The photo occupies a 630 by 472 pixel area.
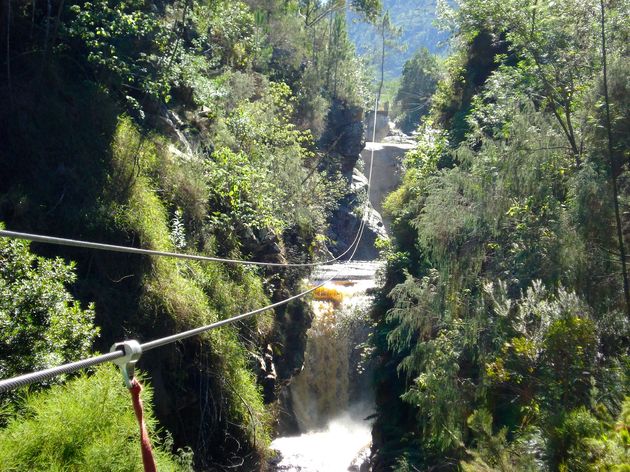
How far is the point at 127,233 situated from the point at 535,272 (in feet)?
21.5

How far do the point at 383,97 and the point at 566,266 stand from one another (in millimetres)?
80938

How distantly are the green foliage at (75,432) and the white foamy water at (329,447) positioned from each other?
38.8ft

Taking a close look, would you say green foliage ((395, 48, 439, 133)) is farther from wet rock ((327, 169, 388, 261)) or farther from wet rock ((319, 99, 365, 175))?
wet rock ((319, 99, 365, 175))

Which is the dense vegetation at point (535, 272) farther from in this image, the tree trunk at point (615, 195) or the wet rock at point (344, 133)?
the wet rock at point (344, 133)

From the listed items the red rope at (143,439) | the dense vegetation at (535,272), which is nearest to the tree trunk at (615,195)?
the dense vegetation at (535,272)

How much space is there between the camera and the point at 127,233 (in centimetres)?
1113

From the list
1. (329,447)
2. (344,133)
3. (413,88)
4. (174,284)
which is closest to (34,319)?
(174,284)

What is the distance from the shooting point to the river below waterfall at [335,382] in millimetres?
22672

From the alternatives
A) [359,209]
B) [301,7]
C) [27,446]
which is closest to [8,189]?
[27,446]

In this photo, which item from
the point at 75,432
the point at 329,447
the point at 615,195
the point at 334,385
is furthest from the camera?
the point at 334,385

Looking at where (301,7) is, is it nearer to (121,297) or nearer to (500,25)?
(500,25)

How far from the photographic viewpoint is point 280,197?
58.6 feet

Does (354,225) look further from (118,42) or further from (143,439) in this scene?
(143,439)

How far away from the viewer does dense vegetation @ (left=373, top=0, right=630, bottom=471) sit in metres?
7.94
